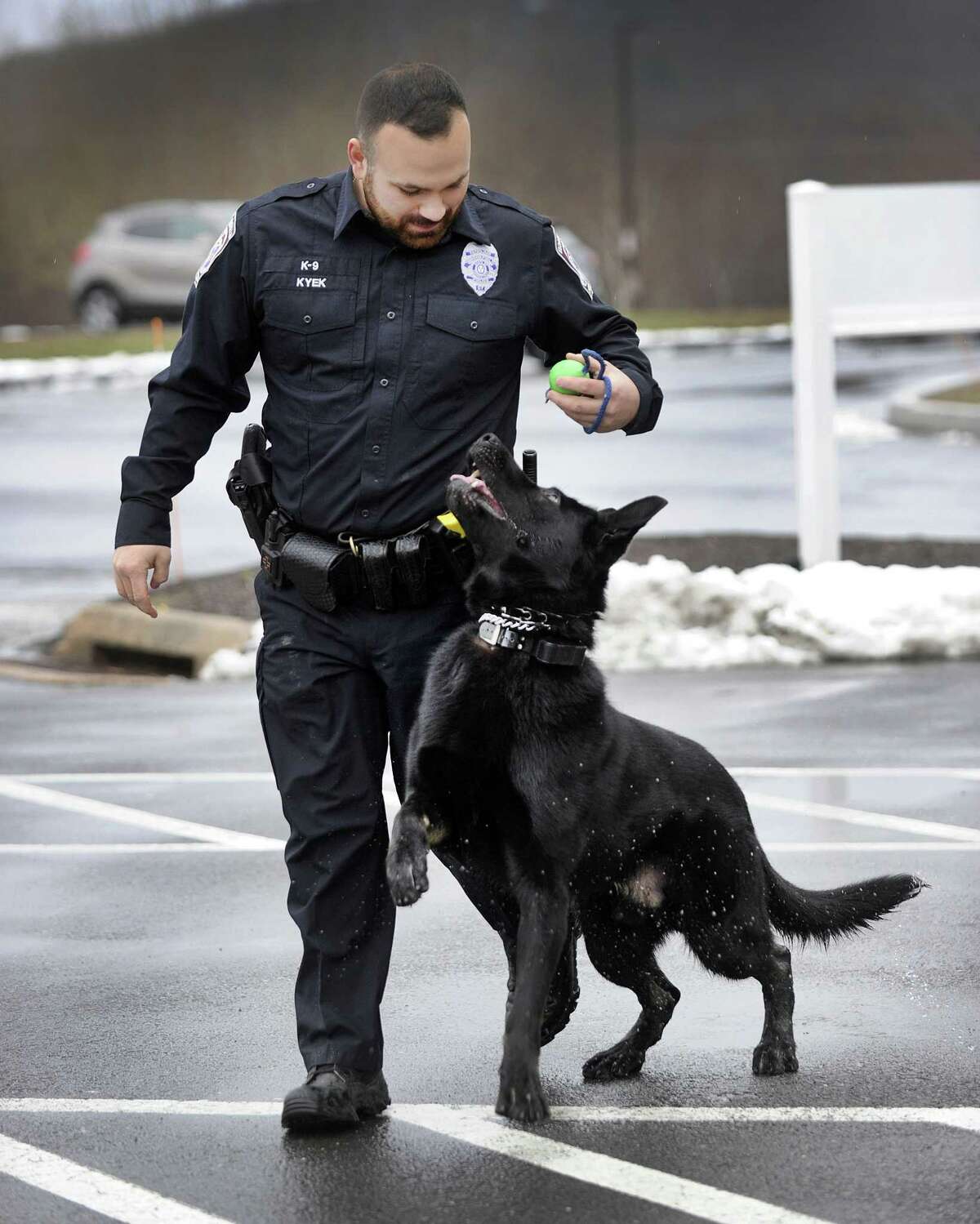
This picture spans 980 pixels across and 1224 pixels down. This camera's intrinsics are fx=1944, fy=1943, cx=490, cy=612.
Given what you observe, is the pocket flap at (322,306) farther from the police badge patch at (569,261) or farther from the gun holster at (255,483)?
the police badge patch at (569,261)

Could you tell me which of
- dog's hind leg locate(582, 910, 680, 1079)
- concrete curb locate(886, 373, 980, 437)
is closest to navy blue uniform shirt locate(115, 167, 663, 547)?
dog's hind leg locate(582, 910, 680, 1079)

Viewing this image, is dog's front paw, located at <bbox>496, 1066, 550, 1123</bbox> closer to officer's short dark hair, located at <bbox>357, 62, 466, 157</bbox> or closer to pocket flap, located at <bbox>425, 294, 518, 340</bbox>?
pocket flap, located at <bbox>425, 294, 518, 340</bbox>

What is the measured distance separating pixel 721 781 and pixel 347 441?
3.65ft

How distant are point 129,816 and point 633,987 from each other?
3.36m

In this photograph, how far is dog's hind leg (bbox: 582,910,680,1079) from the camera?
4.31 m

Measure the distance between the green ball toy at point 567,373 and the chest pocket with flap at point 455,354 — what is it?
0.15 metres

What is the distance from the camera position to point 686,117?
49750mm

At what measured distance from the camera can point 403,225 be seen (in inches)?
157

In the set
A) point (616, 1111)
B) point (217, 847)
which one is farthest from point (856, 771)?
point (616, 1111)

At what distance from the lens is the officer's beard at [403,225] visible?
3.97 meters

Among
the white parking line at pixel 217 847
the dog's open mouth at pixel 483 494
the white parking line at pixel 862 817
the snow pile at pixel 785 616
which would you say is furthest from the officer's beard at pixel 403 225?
the snow pile at pixel 785 616

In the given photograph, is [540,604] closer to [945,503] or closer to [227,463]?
[945,503]

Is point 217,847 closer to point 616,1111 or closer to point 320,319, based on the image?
point 616,1111

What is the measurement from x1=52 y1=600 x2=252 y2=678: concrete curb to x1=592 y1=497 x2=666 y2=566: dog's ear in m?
6.74
